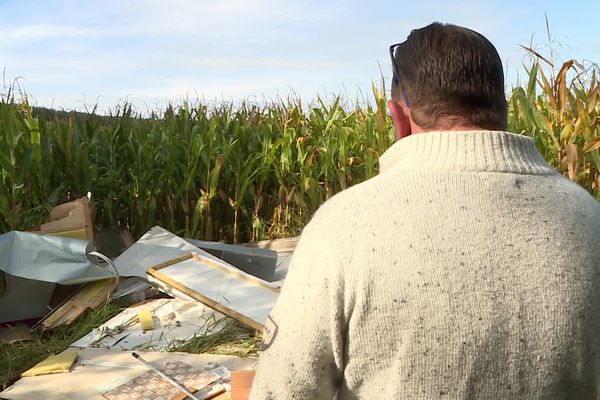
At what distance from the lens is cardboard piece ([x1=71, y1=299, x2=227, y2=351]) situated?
133 inches

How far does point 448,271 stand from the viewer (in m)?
0.99

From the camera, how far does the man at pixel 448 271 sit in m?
1.00

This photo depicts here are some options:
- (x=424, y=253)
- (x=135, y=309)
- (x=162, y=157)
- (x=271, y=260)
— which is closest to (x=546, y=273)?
(x=424, y=253)

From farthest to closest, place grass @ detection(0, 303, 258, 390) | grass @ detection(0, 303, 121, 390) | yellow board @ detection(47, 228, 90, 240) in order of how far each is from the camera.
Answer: yellow board @ detection(47, 228, 90, 240)
grass @ detection(0, 303, 121, 390)
grass @ detection(0, 303, 258, 390)

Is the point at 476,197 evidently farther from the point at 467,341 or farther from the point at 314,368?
the point at 314,368

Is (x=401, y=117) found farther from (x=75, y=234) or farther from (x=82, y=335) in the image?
(x=75, y=234)

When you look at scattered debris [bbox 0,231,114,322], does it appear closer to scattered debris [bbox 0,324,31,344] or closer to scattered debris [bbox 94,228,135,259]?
scattered debris [bbox 0,324,31,344]

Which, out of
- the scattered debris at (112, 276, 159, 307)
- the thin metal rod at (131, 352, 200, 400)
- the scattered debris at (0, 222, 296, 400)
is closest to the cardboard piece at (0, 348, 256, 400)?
the scattered debris at (0, 222, 296, 400)

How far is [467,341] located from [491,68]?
44 cm

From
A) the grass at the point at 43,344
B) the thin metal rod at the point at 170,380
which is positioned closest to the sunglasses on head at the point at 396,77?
the thin metal rod at the point at 170,380

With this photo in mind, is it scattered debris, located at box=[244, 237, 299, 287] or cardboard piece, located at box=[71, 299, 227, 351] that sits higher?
scattered debris, located at box=[244, 237, 299, 287]

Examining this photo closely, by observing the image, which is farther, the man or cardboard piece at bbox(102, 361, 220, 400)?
cardboard piece at bbox(102, 361, 220, 400)

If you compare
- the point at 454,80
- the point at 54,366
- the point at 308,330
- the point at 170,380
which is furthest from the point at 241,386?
the point at 54,366

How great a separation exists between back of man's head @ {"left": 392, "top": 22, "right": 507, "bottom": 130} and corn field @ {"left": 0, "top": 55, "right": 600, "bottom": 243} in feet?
12.3
